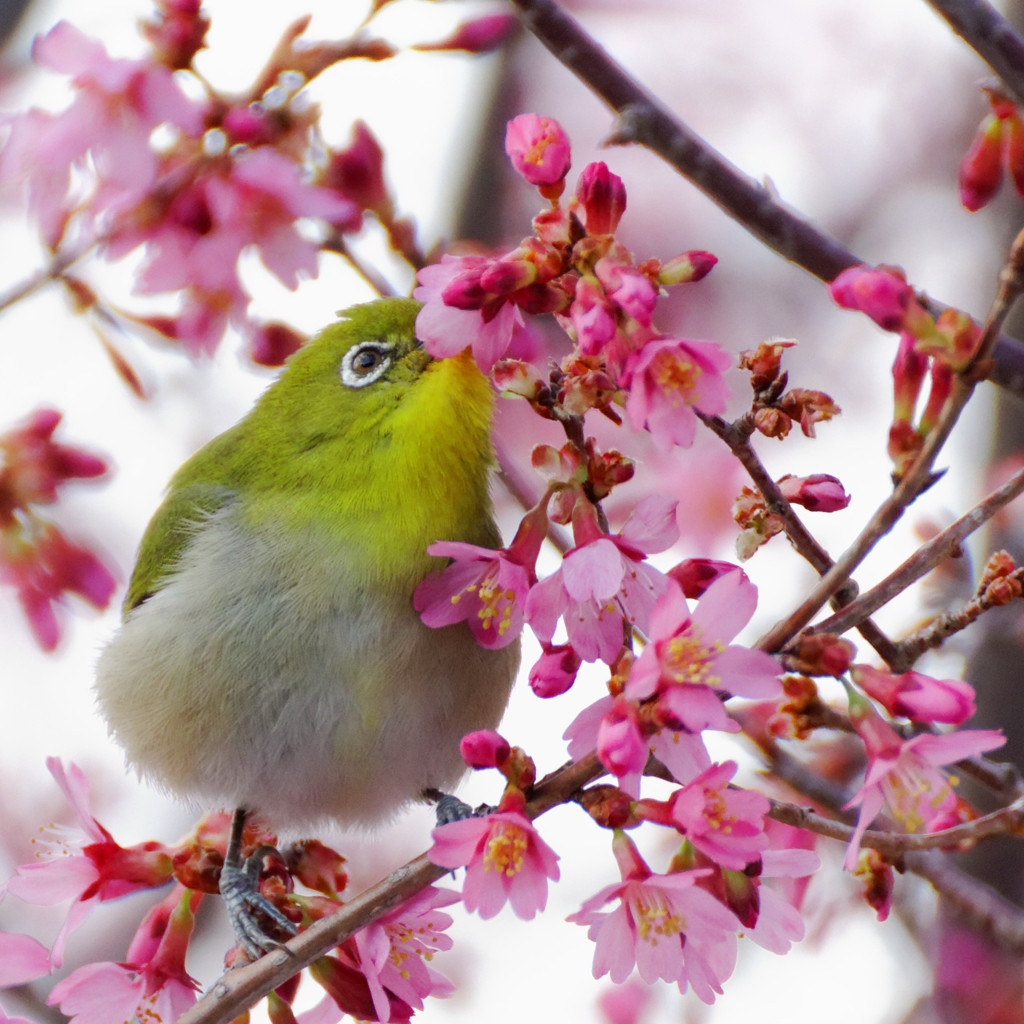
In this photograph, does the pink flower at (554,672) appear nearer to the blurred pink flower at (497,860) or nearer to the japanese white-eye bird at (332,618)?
the blurred pink flower at (497,860)

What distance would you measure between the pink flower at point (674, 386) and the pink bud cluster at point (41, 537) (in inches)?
63.8

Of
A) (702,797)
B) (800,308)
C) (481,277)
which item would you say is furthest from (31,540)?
(800,308)

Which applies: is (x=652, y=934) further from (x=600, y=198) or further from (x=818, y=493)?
(x=600, y=198)

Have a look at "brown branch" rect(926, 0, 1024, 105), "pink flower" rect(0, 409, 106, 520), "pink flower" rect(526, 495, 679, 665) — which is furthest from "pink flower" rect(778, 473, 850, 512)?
"pink flower" rect(0, 409, 106, 520)

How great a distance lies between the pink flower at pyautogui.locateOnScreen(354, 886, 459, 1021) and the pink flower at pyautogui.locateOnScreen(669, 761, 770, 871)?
58 centimetres

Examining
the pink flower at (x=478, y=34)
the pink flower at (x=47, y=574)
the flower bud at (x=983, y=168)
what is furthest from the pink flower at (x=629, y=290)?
the pink flower at (x=47, y=574)

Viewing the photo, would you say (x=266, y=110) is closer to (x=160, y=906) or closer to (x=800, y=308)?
(x=160, y=906)

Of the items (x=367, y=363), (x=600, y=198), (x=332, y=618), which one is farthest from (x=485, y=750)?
(x=367, y=363)

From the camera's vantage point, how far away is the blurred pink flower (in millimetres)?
1859

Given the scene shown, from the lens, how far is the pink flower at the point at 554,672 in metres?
1.94

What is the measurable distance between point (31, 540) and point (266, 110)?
117cm

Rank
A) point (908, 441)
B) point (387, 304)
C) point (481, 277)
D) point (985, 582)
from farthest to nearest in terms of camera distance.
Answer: point (387, 304)
point (985, 582)
point (481, 277)
point (908, 441)

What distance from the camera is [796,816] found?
1.92m

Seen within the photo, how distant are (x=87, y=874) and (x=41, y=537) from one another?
0.95m
